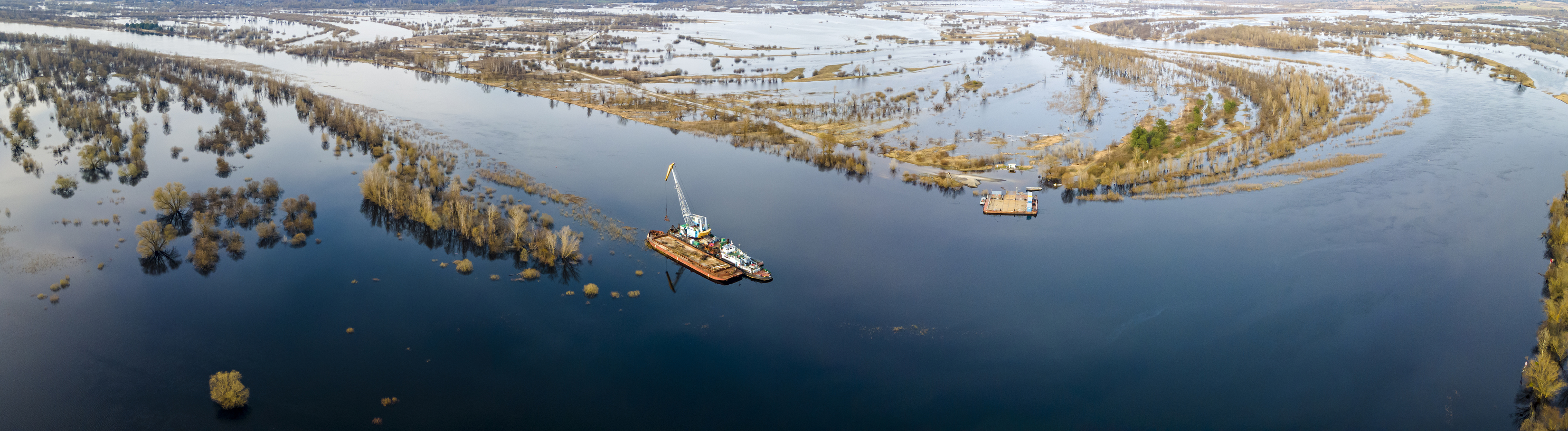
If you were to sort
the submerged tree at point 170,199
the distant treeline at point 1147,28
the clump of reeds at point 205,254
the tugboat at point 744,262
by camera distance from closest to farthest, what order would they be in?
the tugboat at point 744,262, the clump of reeds at point 205,254, the submerged tree at point 170,199, the distant treeline at point 1147,28

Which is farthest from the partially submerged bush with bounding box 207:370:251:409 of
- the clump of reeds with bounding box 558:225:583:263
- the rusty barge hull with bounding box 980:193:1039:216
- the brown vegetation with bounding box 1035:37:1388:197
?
the brown vegetation with bounding box 1035:37:1388:197

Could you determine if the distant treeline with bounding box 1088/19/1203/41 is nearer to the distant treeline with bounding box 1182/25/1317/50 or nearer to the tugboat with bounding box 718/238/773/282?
the distant treeline with bounding box 1182/25/1317/50

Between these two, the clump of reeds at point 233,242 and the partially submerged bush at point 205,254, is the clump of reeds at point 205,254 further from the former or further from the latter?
the clump of reeds at point 233,242

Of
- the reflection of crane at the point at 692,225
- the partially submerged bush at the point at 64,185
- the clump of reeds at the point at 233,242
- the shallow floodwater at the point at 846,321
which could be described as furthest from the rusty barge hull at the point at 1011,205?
the partially submerged bush at the point at 64,185

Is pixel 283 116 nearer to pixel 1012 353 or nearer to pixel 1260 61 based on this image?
pixel 1012 353

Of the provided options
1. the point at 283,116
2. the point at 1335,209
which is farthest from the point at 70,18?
the point at 1335,209

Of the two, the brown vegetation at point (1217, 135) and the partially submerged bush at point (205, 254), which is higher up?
the brown vegetation at point (1217, 135)
